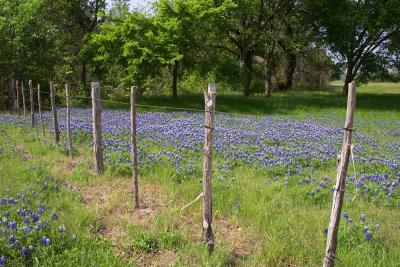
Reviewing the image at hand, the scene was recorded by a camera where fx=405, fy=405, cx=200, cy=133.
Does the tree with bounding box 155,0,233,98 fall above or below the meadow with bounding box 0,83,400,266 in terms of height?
above

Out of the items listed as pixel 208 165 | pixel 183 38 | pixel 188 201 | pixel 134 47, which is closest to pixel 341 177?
pixel 208 165

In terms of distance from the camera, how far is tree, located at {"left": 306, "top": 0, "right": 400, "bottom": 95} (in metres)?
27.2

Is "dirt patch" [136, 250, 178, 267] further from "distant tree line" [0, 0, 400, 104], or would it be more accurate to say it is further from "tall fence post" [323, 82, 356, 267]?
"distant tree line" [0, 0, 400, 104]

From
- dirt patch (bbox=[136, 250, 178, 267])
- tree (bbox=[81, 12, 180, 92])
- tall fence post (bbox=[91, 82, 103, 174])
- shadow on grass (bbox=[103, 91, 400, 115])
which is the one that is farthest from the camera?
shadow on grass (bbox=[103, 91, 400, 115])

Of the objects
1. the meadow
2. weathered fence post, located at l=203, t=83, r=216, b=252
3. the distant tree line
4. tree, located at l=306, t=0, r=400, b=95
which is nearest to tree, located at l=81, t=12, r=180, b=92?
the distant tree line

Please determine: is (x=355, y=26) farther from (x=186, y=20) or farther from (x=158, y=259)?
(x=158, y=259)

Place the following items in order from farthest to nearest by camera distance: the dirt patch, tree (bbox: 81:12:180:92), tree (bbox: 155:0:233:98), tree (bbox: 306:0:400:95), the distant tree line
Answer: tree (bbox: 306:0:400:95) → tree (bbox: 155:0:233:98) → tree (bbox: 81:12:180:92) → the distant tree line → the dirt patch

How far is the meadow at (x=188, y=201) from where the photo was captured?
15.6 feet

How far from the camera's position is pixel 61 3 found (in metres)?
23.9

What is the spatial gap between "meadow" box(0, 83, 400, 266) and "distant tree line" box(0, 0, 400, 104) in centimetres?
1042

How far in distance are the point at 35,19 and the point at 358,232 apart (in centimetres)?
1959

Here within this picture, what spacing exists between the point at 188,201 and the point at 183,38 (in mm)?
17514

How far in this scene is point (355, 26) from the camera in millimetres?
28875

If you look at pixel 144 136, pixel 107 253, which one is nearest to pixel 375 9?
pixel 144 136
